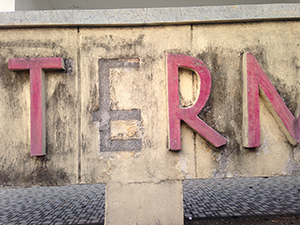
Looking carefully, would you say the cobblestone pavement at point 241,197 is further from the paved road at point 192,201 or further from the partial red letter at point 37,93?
the partial red letter at point 37,93

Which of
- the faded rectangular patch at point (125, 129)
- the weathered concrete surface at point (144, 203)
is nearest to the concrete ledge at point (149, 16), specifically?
the faded rectangular patch at point (125, 129)

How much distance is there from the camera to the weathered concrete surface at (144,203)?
2.97m

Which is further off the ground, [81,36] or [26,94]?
[81,36]

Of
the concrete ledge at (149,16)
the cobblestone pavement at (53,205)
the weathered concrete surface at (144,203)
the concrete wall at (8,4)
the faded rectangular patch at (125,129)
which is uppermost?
the concrete wall at (8,4)

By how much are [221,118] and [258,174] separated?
0.89 metres

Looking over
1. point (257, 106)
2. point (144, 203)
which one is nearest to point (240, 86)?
point (257, 106)

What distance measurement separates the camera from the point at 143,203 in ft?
9.82

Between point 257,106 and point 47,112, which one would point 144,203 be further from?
point 257,106

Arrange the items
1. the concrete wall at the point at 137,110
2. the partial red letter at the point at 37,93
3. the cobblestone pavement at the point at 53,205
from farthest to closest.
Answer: the cobblestone pavement at the point at 53,205 → the concrete wall at the point at 137,110 → the partial red letter at the point at 37,93

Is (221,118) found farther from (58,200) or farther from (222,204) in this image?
(58,200)

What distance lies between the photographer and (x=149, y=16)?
3.06 m

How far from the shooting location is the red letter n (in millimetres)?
2977

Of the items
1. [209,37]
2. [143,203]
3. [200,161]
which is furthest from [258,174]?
[209,37]

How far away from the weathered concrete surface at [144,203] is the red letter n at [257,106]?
1.17 meters
